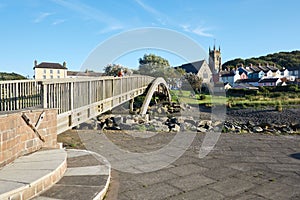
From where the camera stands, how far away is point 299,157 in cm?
545

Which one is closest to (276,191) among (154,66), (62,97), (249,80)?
(62,97)

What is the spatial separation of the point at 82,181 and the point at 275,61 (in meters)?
142

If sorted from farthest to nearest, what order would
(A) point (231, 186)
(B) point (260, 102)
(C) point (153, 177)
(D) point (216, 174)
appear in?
(B) point (260, 102) → (D) point (216, 174) → (C) point (153, 177) → (A) point (231, 186)

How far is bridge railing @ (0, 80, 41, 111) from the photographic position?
6.54 m

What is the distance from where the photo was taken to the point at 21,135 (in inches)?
146

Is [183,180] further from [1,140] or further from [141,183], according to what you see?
[1,140]

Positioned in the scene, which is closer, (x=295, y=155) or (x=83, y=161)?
(x=83, y=161)

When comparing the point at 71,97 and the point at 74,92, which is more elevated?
the point at 74,92

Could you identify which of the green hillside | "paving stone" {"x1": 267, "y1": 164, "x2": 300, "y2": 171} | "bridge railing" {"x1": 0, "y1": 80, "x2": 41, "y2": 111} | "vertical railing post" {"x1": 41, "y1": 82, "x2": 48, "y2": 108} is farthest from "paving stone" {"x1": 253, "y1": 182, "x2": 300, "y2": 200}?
the green hillside

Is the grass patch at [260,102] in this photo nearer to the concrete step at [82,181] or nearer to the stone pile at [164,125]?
the stone pile at [164,125]

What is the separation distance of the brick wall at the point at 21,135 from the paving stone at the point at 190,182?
225cm

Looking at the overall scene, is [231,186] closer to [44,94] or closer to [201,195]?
[201,195]

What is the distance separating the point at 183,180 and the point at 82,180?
1.49 metres

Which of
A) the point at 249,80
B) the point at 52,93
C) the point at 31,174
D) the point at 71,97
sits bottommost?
the point at 31,174
